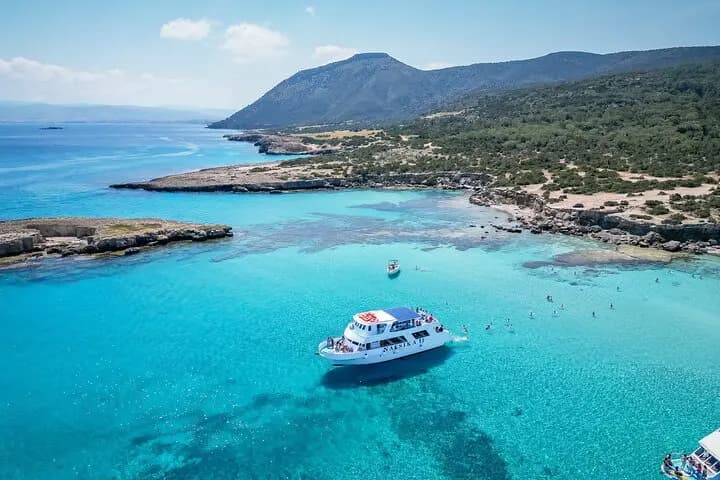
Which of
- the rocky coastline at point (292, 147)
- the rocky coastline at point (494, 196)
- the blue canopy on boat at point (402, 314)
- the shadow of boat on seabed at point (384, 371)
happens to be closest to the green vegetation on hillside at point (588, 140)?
the rocky coastline at point (494, 196)

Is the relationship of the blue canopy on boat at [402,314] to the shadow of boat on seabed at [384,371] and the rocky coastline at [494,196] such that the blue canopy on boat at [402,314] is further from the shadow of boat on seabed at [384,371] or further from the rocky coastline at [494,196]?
the rocky coastline at [494,196]

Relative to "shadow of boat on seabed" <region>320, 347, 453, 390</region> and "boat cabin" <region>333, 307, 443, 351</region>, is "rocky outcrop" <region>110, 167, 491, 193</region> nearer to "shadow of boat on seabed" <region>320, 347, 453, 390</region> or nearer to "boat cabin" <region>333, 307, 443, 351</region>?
"boat cabin" <region>333, 307, 443, 351</region>

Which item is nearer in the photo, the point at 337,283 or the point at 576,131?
the point at 337,283

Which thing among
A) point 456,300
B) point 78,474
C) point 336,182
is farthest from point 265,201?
point 78,474

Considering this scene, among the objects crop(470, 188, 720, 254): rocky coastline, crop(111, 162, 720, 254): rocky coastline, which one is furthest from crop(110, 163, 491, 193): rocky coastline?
crop(470, 188, 720, 254): rocky coastline

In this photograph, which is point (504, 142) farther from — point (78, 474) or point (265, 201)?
point (78, 474)
